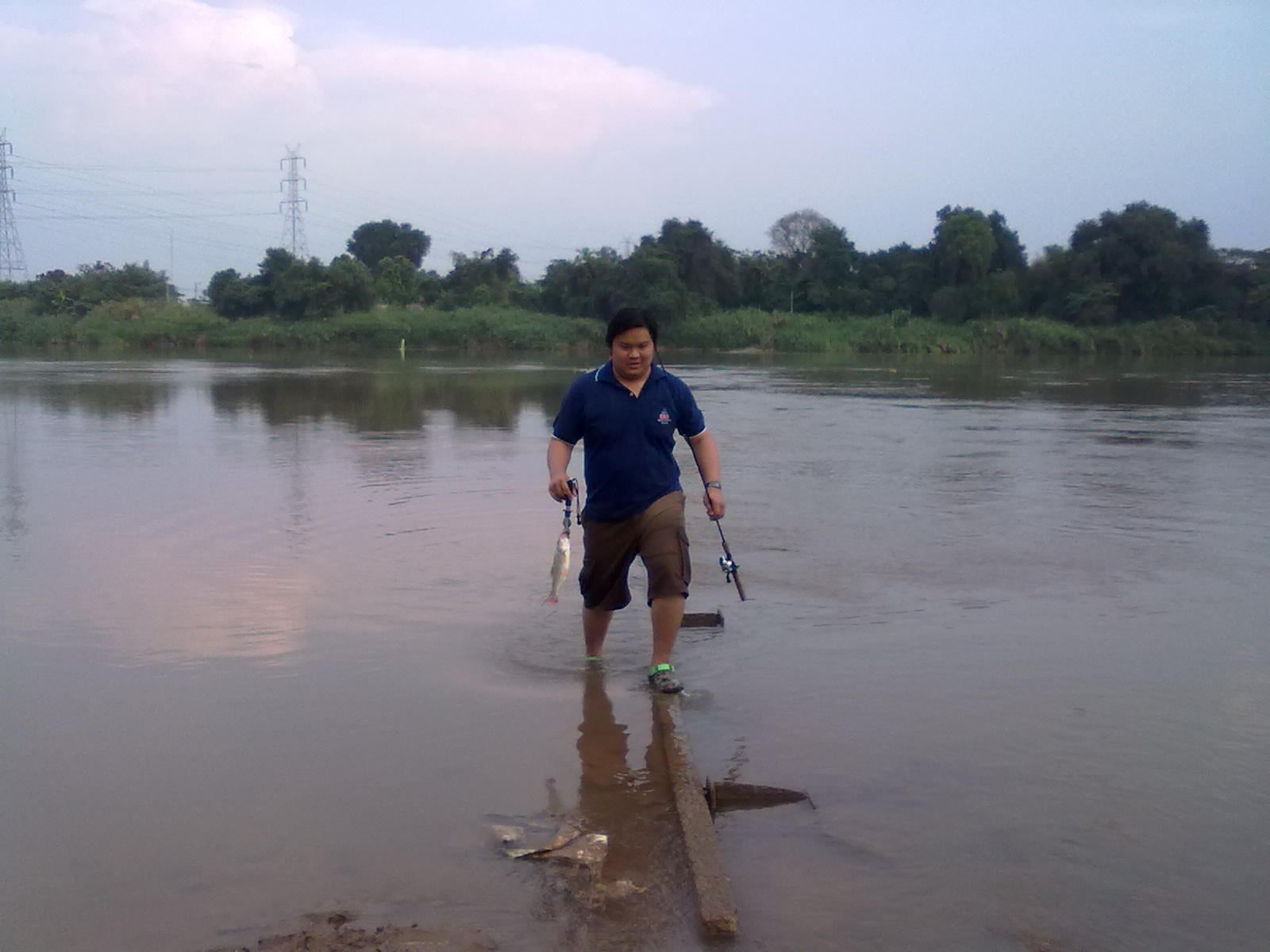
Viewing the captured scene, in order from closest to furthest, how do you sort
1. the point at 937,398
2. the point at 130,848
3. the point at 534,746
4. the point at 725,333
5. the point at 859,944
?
the point at 859,944 < the point at 130,848 < the point at 534,746 < the point at 937,398 < the point at 725,333

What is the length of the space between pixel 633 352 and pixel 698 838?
219 cm

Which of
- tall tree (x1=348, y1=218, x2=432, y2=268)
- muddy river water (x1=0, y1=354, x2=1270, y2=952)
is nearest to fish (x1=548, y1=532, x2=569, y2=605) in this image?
muddy river water (x1=0, y1=354, x2=1270, y2=952)

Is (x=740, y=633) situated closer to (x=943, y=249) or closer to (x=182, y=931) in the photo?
(x=182, y=931)

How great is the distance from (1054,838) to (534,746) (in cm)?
194

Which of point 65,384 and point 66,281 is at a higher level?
point 66,281

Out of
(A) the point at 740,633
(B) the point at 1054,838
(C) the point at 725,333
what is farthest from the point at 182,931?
(C) the point at 725,333

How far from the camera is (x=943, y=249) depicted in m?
74.7

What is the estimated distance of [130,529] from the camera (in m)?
9.32

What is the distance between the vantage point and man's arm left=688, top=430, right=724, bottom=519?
5449mm

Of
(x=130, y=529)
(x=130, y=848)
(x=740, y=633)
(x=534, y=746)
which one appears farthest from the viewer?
(x=130, y=529)

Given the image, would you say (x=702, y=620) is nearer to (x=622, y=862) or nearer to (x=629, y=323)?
(x=629, y=323)

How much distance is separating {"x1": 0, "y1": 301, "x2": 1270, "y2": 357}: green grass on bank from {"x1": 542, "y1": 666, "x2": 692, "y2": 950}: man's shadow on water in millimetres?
60172

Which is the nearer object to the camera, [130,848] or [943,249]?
[130,848]

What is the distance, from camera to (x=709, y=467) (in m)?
5.54
